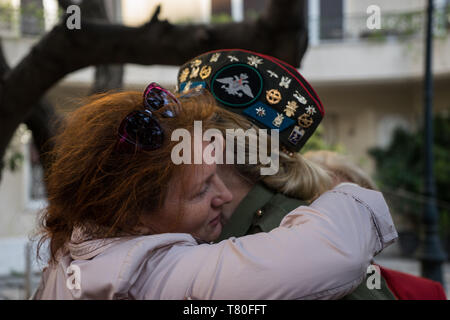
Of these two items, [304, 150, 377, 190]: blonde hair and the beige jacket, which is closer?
the beige jacket

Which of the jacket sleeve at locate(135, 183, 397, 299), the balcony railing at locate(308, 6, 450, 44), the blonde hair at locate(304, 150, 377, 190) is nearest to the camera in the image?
the jacket sleeve at locate(135, 183, 397, 299)

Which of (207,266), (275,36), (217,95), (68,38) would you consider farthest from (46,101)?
(207,266)

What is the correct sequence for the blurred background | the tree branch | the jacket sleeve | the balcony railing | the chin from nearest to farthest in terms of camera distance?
the jacket sleeve, the chin, the tree branch, the blurred background, the balcony railing

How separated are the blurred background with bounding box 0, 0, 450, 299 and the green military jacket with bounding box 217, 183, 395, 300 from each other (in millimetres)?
9270

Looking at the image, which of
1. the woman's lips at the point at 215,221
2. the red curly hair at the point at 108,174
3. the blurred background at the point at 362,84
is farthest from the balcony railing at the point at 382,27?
the red curly hair at the point at 108,174

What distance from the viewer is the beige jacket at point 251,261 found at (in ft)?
3.41

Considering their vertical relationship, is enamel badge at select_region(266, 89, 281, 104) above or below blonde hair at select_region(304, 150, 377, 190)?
above

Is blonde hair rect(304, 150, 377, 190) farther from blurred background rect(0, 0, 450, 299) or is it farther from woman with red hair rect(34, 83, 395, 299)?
blurred background rect(0, 0, 450, 299)

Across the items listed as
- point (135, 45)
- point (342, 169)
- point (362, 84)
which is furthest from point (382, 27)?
point (342, 169)

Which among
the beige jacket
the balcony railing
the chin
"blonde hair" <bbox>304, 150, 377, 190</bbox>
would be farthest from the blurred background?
the beige jacket

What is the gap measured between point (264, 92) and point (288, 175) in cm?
25

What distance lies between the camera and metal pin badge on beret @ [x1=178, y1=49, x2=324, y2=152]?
141 centimetres
